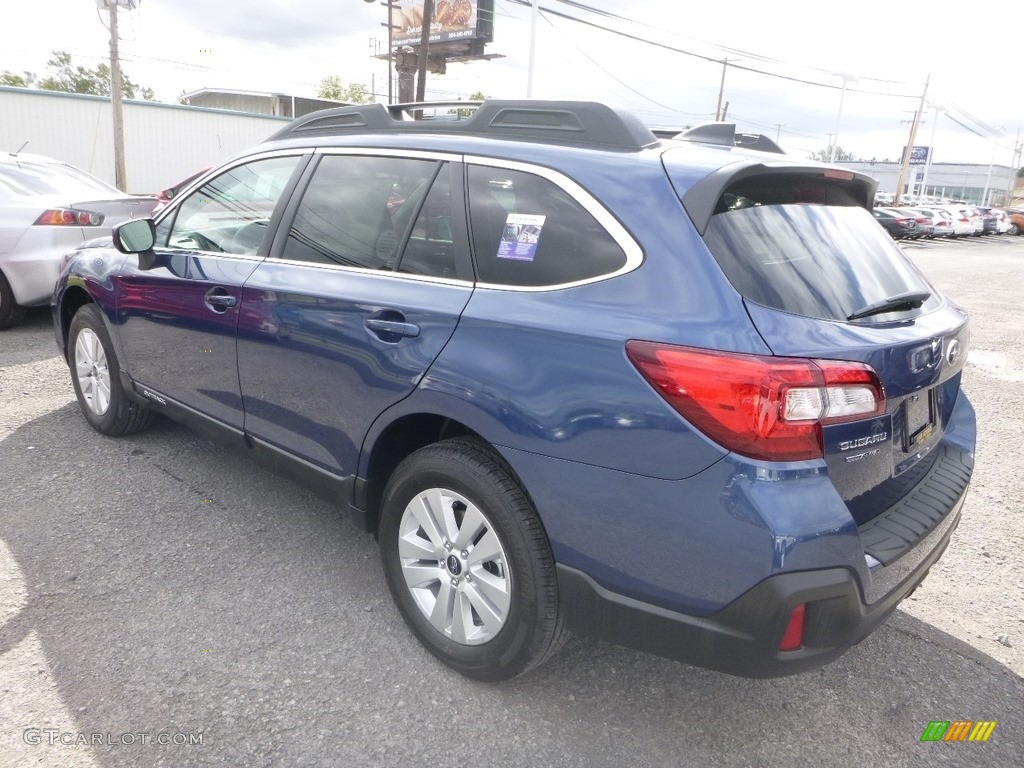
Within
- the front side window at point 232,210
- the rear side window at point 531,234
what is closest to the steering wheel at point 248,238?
the front side window at point 232,210

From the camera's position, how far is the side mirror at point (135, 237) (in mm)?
3766

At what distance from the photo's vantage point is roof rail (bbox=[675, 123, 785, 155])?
2871 millimetres

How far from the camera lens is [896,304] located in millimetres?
2389

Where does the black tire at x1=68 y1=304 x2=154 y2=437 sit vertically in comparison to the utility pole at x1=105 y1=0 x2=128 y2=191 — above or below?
below

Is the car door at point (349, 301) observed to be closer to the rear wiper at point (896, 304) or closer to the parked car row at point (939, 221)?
the rear wiper at point (896, 304)

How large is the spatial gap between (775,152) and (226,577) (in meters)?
2.74

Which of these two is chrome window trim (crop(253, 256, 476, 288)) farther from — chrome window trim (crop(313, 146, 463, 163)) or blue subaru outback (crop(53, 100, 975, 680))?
chrome window trim (crop(313, 146, 463, 163))

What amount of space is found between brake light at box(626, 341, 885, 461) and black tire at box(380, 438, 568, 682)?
64 centimetres

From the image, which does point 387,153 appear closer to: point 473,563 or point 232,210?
point 232,210

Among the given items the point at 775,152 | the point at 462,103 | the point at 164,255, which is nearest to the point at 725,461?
the point at 775,152

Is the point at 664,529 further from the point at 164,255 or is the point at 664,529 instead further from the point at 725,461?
the point at 164,255

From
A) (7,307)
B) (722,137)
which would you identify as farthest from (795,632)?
(7,307)

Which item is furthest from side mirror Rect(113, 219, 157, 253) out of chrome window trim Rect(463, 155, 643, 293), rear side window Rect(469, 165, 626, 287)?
chrome window trim Rect(463, 155, 643, 293)

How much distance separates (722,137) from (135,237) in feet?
9.06
